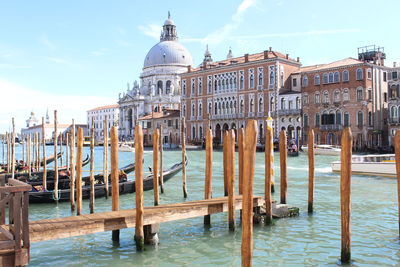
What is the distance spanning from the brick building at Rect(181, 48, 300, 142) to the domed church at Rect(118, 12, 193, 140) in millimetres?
14606

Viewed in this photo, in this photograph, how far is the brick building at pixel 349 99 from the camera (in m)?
25.9

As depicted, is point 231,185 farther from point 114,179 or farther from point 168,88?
point 168,88

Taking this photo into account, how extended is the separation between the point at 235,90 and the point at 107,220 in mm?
29329

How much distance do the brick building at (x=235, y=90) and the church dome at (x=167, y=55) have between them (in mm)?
17059

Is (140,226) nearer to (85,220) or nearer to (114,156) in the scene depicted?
(85,220)

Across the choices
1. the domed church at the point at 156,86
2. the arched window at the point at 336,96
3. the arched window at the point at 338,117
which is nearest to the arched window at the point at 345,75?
the arched window at the point at 336,96

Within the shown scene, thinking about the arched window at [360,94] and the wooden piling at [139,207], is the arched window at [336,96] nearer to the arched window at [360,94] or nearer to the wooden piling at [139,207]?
the arched window at [360,94]

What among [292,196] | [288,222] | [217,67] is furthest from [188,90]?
[288,222]

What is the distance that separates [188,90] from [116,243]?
32.6 metres

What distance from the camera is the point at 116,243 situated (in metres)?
6.01

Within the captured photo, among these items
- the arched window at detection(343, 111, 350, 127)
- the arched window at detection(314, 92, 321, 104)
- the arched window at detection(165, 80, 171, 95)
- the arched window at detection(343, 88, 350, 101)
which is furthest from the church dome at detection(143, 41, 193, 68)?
the arched window at detection(343, 111, 350, 127)

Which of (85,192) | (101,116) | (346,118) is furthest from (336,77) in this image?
(101,116)

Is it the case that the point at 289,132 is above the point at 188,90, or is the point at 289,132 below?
below

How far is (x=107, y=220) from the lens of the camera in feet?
17.6
